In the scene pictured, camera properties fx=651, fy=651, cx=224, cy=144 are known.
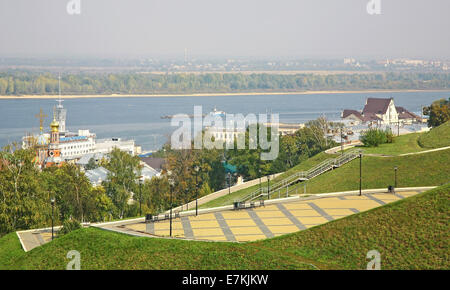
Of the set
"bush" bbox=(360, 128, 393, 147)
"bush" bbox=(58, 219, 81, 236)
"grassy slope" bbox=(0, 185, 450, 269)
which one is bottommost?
"bush" bbox=(58, 219, 81, 236)

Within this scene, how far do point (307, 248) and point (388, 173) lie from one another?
11377 mm

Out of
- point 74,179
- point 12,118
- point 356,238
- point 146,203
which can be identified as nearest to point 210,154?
point 146,203

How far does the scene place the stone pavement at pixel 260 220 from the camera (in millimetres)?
17422

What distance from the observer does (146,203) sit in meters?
30.0

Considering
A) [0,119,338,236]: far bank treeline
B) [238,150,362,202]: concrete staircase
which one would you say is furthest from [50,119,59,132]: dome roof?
[238,150,362,202]: concrete staircase

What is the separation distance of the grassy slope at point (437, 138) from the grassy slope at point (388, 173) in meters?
3.11

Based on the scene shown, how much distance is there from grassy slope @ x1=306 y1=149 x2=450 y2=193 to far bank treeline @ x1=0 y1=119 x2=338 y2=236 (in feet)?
18.9

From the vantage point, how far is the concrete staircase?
27.7m

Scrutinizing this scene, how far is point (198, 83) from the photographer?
177250mm

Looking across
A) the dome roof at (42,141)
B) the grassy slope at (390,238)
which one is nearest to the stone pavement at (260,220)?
the grassy slope at (390,238)

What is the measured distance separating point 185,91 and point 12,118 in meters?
71.5

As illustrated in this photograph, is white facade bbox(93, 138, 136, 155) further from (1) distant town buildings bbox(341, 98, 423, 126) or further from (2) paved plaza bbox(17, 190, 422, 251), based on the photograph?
(2) paved plaza bbox(17, 190, 422, 251)

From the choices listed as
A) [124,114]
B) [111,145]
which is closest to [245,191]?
[111,145]
